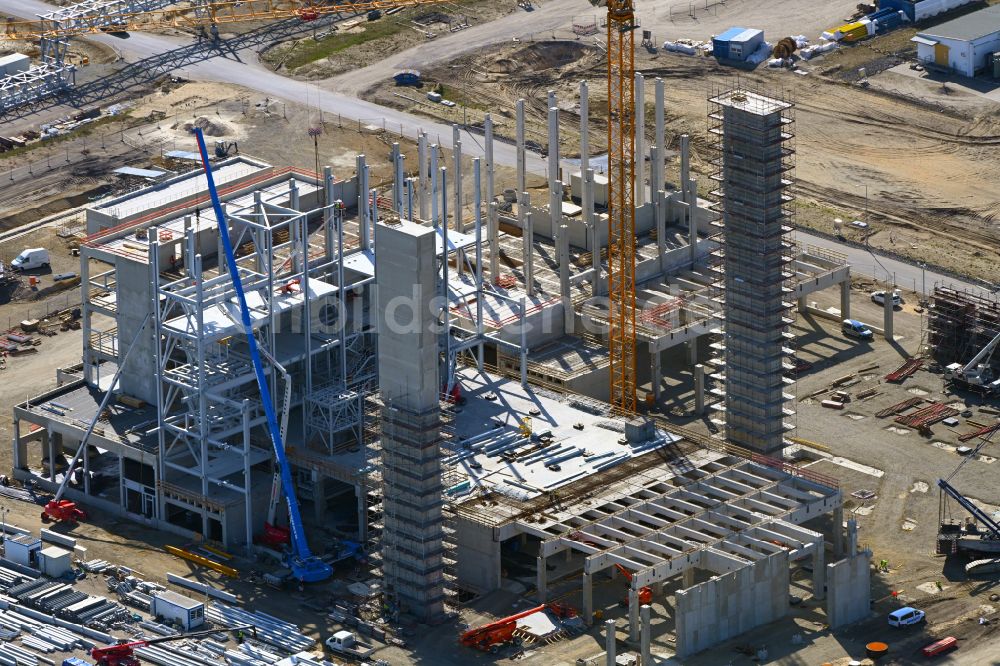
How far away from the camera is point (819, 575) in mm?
172125

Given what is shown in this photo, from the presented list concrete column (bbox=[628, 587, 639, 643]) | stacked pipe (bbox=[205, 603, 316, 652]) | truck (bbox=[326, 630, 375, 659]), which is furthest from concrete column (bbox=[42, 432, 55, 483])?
concrete column (bbox=[628, 587, 639, 643])

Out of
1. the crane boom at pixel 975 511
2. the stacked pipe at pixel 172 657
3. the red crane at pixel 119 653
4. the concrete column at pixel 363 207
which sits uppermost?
the concrete column at pixel 363 207

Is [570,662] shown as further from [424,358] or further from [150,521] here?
[150,521]

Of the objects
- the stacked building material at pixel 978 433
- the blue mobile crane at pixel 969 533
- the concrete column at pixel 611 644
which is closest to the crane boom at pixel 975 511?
the blue mobile crane at pixel 969 533

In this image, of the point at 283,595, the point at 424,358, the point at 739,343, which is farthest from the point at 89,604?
the point at 739,343

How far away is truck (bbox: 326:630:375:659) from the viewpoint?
166000mm

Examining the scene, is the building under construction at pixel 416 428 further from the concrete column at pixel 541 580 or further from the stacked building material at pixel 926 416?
the stacked building material at pixel 926 416

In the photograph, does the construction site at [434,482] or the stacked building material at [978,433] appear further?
the stacked building material at [978,433]

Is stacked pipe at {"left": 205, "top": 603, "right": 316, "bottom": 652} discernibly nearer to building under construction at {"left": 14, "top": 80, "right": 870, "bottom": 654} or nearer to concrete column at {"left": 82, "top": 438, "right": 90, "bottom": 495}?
building under construction at {"left": 14, "top": 80, "right": 870, "bottom": 654}

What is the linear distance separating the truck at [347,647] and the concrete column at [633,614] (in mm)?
15459

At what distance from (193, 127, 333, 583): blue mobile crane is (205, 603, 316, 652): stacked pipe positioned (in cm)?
582

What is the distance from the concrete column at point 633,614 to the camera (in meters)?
164

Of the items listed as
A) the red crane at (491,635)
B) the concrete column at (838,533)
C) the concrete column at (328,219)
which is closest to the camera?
the red crane at (491,635)

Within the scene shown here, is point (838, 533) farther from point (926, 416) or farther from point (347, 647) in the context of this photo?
point (347, 647)
